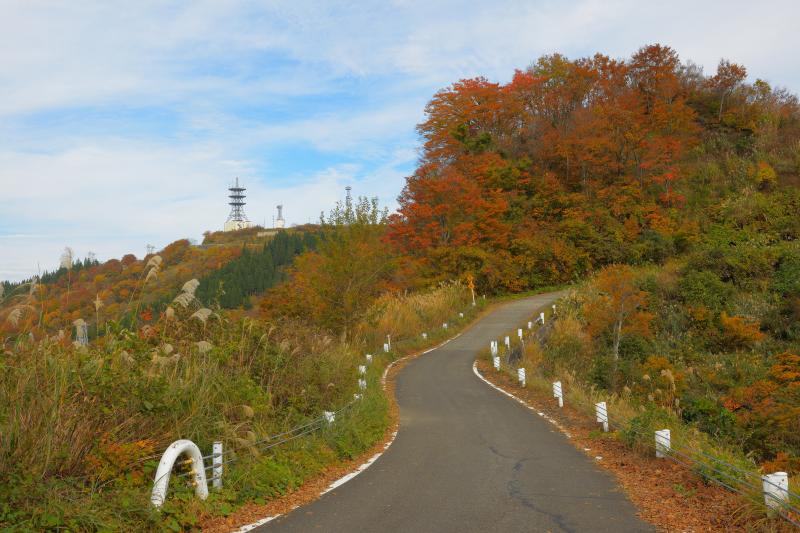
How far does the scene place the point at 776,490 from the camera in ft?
19.4

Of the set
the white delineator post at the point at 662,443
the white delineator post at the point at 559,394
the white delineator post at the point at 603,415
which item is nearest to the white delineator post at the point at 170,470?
the white delineator post at the point at 662,443

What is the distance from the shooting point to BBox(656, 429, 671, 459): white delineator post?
8805mm

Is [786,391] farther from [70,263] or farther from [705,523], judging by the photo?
[70,263]

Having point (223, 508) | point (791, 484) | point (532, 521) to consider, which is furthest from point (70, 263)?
point (791, 484)

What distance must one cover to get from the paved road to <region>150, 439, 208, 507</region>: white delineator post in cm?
81

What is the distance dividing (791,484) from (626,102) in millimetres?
49866

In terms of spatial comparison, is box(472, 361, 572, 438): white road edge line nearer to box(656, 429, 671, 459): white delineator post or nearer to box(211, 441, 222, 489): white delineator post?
box(656, 429, 671, 459): white delineator post

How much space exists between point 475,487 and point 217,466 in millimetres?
3182

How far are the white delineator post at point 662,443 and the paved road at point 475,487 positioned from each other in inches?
41.2

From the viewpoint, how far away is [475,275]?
147 feet

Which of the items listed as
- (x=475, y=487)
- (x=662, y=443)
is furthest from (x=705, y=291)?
(x=475, y=487)

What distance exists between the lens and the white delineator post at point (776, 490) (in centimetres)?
581

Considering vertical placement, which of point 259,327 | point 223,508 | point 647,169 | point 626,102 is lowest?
point 223,508

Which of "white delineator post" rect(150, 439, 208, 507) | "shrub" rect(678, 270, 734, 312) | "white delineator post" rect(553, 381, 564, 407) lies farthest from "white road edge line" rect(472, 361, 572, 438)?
"shrub" rect(678, 270, 734, 312)
